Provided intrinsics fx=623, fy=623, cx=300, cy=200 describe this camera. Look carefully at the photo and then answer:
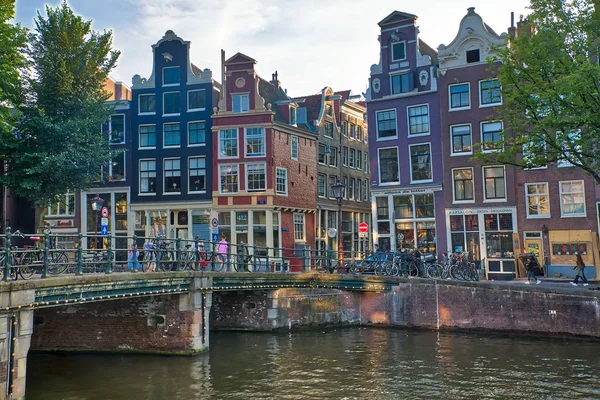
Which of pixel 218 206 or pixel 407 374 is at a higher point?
pixel 218 206

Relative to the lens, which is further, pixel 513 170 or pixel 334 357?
pixel 513 170

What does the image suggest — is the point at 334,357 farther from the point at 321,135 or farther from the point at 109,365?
the point at 321,135

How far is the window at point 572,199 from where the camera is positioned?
102 ft

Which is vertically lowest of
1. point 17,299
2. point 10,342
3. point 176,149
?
point 10,342

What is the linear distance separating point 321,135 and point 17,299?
3252cm

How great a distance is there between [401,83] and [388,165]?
4913 mm

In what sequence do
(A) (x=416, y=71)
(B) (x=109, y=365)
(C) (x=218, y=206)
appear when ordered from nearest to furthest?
1. (B) (x=109, y=365)
2. (A) (x=416, y=71)
3. (C) (x=218, y=206)

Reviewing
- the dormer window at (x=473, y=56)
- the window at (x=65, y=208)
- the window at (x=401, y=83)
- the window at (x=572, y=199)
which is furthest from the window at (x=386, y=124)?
the window at (x=65, y=208)

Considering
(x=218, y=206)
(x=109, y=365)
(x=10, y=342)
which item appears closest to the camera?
(x=10, y=342)

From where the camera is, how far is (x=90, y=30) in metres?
32.7

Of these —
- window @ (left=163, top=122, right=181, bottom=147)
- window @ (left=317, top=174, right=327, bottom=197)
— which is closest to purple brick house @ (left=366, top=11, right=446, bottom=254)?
window @ (left=317, top=174, right=327, bottom=197)

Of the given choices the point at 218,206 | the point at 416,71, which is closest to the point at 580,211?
the point at 416,71

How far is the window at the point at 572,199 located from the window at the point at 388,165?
920 centimetres

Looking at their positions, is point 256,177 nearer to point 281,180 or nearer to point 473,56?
point 281,180
